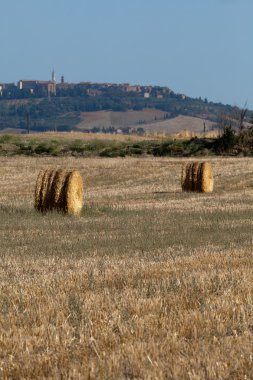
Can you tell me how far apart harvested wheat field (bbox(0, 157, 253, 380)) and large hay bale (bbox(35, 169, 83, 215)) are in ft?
3.46

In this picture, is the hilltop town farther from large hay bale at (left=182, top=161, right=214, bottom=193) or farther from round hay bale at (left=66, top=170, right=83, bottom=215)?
round hay bale at (left=66, top=170, right=83, bottom=215)

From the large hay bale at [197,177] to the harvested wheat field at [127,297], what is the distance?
871 cm

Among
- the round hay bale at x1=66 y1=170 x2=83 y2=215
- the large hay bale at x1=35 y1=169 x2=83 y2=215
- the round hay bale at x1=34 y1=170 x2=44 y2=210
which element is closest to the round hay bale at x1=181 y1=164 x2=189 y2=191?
the round hay bale at x1=66 y1=170 x2=83 y2=215

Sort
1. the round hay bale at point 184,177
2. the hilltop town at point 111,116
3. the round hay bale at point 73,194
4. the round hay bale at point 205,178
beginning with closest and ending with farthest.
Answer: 1. the round hay bale at point 73,194
2. the round hay bale at point 205,178
3. the round hay bale at point 184,177
4. the hilltop town at point 111,116

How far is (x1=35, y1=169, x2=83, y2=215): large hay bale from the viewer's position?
67.4ft

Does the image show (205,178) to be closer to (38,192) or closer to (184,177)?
(184,177)

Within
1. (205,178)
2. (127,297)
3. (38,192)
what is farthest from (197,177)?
(127,297)

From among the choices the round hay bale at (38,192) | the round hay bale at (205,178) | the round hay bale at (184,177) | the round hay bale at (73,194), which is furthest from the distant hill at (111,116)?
the round hay bale at (38,192)

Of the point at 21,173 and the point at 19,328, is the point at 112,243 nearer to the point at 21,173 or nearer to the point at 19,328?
the point at 19,328

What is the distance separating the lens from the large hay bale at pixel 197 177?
2823 cm

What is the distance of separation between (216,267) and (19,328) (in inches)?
158

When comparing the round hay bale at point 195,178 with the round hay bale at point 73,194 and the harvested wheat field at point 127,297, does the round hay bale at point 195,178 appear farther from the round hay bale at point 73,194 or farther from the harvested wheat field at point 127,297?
the harvested wheat field at point 127,297

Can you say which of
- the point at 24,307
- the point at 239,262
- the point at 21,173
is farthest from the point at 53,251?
the point at 21,173

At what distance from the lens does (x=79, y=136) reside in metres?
68.4
